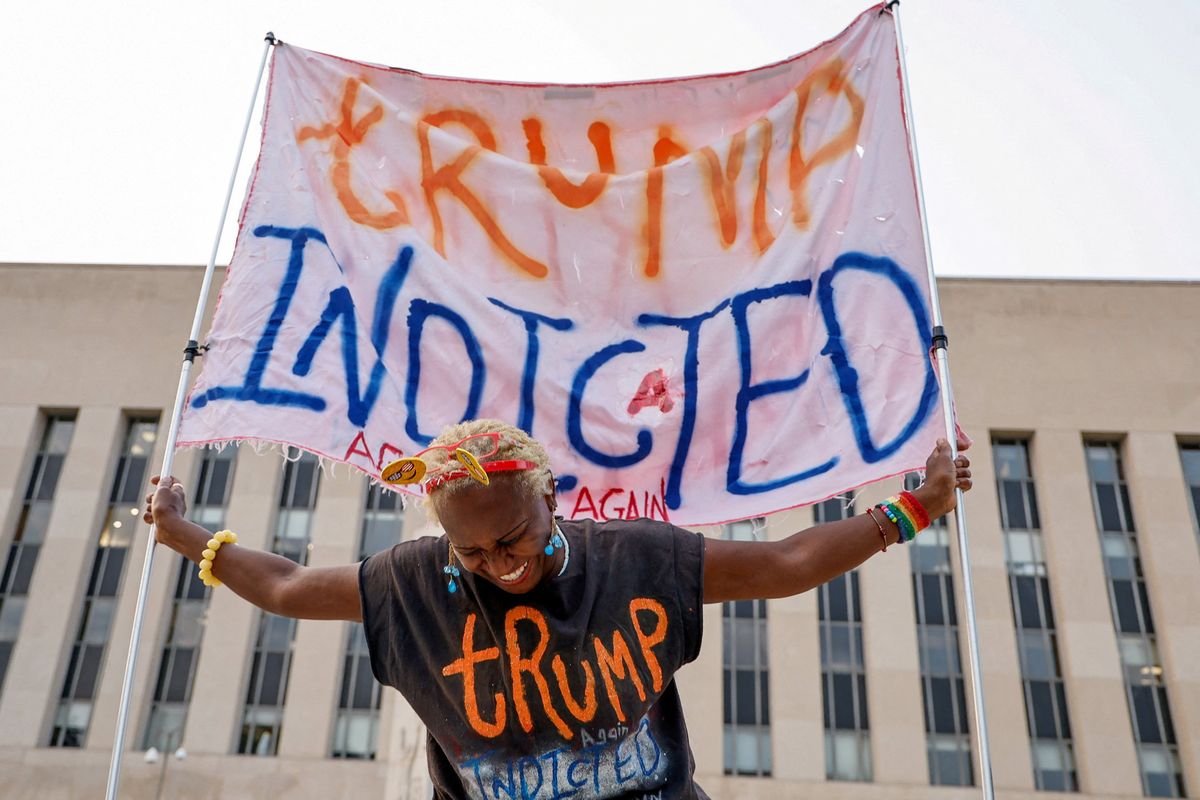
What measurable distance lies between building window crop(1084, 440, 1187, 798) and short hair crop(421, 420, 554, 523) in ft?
89.8

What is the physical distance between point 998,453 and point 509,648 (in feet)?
95.1

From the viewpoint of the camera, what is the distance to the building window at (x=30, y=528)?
28.6 metres

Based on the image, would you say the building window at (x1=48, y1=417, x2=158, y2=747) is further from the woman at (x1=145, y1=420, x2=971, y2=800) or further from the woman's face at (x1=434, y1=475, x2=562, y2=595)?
the woman's face at (x1=434, y1=475, x2=562, y2=595)

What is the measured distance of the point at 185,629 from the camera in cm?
2830

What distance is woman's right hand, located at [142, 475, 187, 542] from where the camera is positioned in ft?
12.3

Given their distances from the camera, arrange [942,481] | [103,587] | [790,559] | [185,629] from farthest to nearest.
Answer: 1. [103,587]
2. [185,629]
3. [942,481]
4. [790,559]

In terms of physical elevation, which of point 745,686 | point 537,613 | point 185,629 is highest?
point 185,629

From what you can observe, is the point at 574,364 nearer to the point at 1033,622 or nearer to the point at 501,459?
the point at 501,459

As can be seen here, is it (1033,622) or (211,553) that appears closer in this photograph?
(211,553)

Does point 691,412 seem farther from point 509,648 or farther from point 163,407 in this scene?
point 163,407

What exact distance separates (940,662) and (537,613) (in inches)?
1029

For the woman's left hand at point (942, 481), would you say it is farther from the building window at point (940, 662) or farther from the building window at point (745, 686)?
the building window at point (745, 686)

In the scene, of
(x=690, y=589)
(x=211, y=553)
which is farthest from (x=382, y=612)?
(x=690, y=589)

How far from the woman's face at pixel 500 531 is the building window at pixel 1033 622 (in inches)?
1045
